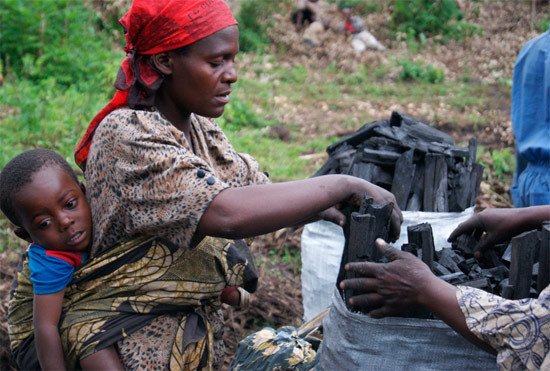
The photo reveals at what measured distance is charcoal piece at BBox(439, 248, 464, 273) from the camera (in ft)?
8.22

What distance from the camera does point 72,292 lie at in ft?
7.98

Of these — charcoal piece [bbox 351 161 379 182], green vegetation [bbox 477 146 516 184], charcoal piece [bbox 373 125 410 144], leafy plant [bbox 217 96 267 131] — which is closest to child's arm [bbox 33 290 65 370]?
charcoal piece [bbox 351 161 379 182]

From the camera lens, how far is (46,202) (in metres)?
2.35

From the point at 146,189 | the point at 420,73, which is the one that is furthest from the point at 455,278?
the point at 420,73

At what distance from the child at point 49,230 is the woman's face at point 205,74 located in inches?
18.3

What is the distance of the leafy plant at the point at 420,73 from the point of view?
10453 mm

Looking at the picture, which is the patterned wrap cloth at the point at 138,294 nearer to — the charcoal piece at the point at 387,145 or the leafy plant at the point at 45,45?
the charcoal piece at the point at 387,145

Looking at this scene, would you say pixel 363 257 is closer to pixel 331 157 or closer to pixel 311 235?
pixel 311 235

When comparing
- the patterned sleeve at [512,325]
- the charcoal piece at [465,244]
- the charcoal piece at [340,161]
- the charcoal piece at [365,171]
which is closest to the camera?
the patterned sleeve at [512,325]

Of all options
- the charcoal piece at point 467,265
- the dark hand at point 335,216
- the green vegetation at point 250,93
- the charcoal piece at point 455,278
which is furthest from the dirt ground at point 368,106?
the charcoal piece at point 455,278

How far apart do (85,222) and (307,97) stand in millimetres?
7356

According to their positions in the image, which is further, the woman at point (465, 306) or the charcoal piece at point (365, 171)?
the charcoal piece at point (365, 171)

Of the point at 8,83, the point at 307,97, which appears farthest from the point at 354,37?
the point at 8,83

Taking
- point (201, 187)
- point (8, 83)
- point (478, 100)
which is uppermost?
point (201, 187)
